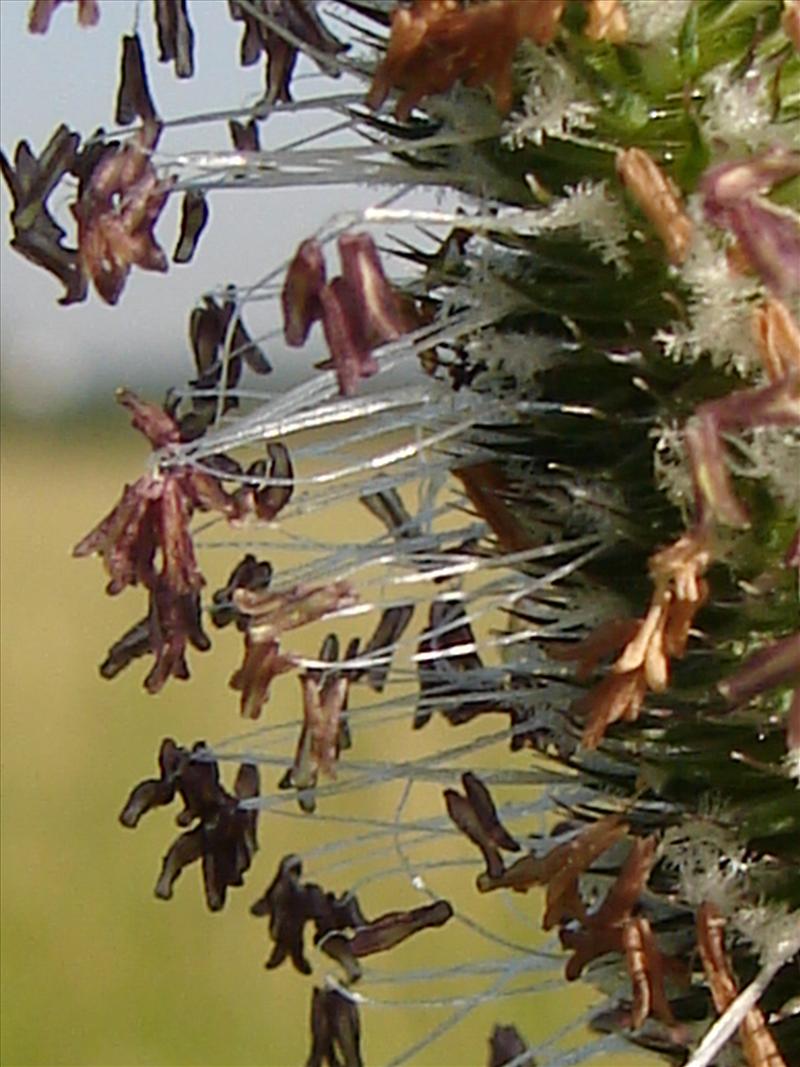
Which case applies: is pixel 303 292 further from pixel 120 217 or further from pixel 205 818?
pixel 205 818

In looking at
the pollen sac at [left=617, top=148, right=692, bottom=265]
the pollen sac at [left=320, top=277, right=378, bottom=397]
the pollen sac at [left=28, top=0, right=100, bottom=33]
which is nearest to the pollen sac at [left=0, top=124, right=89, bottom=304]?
the pollen sac at [left=28, top=0, right=100, bottom=33]

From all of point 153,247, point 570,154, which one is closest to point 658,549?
point 570,154

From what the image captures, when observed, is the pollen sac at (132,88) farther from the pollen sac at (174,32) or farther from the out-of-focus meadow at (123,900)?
the out-of-focus meadow at (123,900)

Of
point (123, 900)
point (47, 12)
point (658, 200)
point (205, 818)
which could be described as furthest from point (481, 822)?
point (123, 900)

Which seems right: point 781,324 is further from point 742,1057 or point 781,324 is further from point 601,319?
point 742,1057

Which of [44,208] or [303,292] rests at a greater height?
[44,208]

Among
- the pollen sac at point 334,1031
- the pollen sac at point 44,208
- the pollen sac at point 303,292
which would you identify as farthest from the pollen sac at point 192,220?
the pollen sac at point 334,1031
